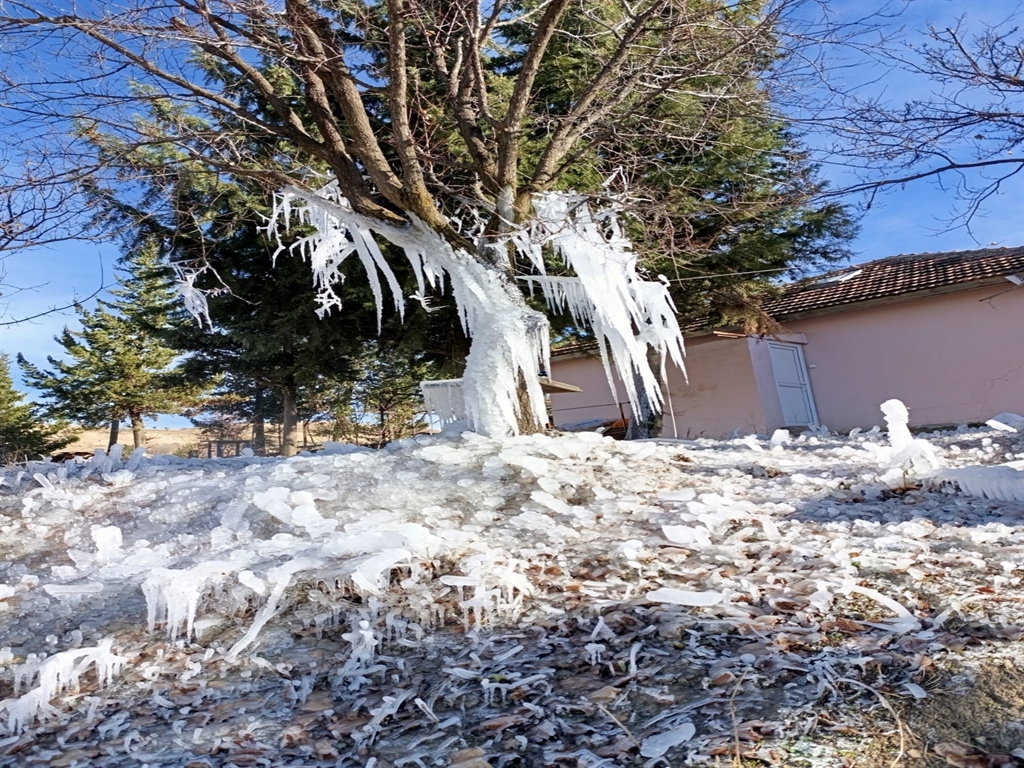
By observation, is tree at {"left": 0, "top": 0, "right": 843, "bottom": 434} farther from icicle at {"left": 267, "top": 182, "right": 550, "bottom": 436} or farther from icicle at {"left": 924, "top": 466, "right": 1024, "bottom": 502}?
icicle at {"left": 924, "top": 466, "right": 1024, "bottom": 502}

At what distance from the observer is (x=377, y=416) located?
856 inches

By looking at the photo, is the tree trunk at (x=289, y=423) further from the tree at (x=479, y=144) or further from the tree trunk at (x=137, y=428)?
the tree trunk at (x=137, y=428)

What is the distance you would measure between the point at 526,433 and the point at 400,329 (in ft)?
19.8

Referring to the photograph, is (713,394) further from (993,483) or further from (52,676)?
(52,676)

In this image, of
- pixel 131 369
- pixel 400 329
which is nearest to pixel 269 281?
pixel 400 329

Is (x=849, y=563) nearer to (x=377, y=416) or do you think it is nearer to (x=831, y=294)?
(x=831, y=294)

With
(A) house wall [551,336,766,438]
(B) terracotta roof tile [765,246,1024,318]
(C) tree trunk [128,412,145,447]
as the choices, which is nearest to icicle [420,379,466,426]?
(A) house wall [551,336,766,438]

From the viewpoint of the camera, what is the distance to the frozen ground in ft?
6.14

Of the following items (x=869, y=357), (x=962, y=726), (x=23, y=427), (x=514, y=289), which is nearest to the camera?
(x=962, y=726)

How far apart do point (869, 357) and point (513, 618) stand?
12588 mm

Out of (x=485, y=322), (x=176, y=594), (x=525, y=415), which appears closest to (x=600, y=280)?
(x=485, y=322)

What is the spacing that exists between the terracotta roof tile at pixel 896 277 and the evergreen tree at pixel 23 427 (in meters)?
22.0

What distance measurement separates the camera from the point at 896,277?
1407 cm

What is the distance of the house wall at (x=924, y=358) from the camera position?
39.4ft
